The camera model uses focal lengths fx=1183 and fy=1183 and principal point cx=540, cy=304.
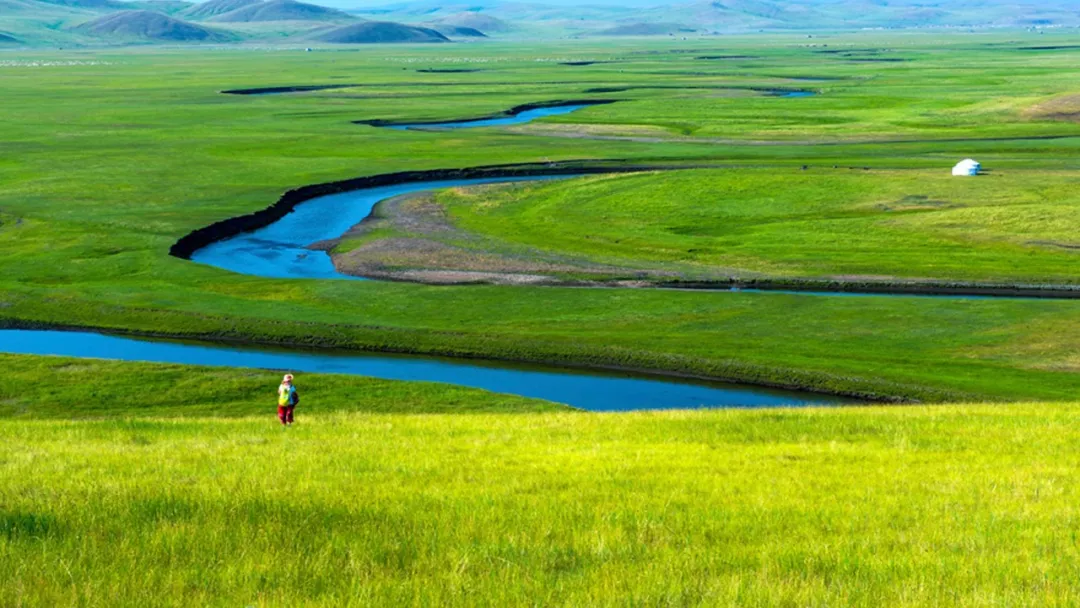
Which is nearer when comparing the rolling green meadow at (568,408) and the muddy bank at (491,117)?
the rolling green meadow at (568,408)

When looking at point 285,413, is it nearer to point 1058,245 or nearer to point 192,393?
point 192,393

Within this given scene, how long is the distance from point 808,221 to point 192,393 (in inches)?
2122

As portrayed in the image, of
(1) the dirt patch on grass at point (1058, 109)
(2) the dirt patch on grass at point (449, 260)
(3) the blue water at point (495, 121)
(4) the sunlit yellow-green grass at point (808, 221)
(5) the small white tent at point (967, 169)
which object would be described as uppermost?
(1) the dirt patch on grass at point (1058, 109)

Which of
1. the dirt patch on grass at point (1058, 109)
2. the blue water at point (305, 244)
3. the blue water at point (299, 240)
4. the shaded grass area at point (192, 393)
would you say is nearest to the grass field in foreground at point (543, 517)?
the shaded grass area at point (192, 393)

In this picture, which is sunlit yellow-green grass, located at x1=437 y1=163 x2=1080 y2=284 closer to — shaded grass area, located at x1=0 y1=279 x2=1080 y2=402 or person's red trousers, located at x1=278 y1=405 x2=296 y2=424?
shaded grass area, located at x1=0 y1=279 x2=1080 y2=402

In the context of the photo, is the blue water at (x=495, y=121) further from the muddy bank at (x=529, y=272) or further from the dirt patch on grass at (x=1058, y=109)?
the muddy bank at (x=529, y=272)

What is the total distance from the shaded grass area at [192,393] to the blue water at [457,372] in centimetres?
344

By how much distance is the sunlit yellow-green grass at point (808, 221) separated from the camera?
238 feet

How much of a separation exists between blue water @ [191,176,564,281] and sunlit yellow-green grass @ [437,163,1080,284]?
838 cm

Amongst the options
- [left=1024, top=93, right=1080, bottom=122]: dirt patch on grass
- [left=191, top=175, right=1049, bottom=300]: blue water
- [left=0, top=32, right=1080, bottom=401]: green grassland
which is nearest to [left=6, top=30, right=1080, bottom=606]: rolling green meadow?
[left=0, top=32, right=1080, bottom=401]: green grassland

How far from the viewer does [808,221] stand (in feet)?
287

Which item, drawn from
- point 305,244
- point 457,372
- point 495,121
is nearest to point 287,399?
point 457,372

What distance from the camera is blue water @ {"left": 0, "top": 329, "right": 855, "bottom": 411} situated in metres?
47.8

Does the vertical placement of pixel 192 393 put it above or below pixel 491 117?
below
